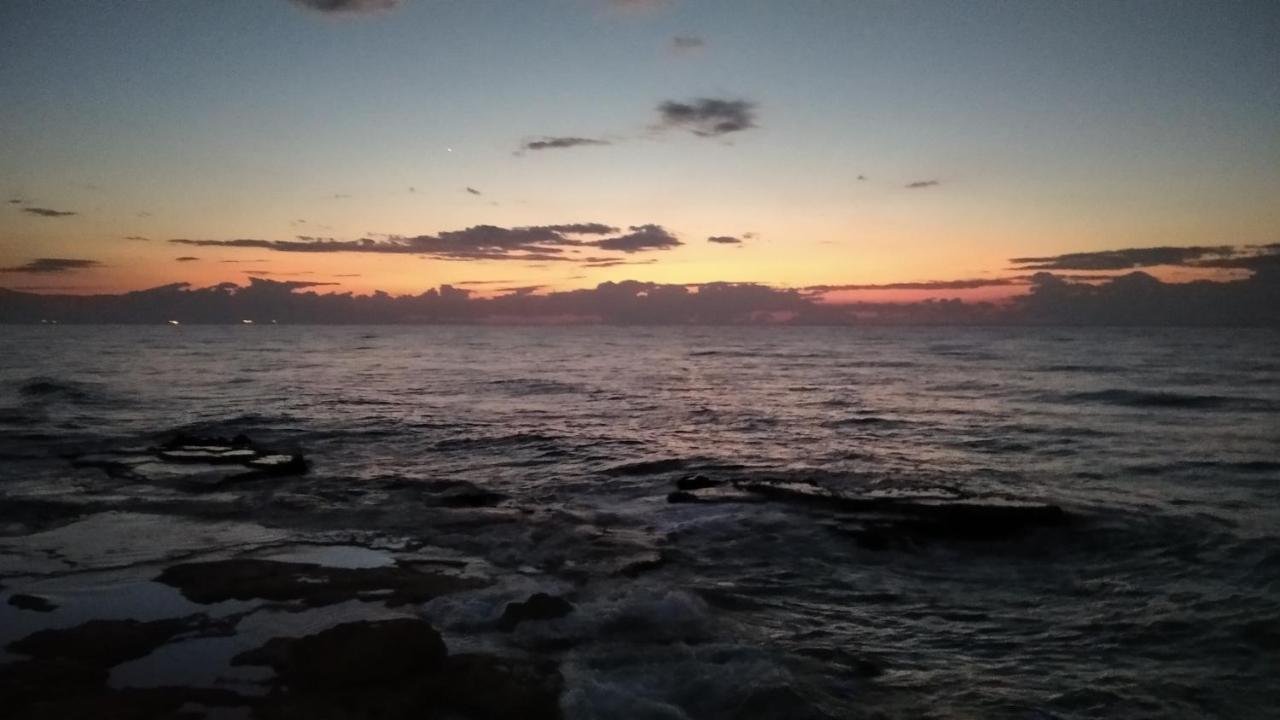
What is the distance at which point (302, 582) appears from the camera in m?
10.0

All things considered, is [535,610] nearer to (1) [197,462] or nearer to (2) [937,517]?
(2) [937,517]

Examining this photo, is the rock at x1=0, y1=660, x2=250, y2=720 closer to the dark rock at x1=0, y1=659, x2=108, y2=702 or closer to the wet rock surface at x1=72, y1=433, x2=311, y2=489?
the dark rock at x1=0, y1=659, x2=108, y2=702

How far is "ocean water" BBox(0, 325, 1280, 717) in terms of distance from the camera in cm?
786

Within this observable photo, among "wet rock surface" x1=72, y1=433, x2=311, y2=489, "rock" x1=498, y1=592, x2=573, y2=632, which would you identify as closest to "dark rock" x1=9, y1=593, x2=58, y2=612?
"rock" x1=498, y1=592, x2=573, y2=632

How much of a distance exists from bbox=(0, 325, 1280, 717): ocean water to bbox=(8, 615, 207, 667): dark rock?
2922 mm

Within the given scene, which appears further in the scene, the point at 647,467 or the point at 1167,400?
the point at 1167,400

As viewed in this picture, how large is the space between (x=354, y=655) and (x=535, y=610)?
2402 mm

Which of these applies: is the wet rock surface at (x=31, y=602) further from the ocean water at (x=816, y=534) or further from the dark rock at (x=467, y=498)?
the dark rock at (x=467, y=498)

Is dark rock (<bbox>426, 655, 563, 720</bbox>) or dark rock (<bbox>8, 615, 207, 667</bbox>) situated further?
dark rock (<bbox>8, 615, 207, 667</bbox>)

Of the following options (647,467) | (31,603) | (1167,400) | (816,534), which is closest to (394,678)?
(31,603)

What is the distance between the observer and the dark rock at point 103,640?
24.4ft

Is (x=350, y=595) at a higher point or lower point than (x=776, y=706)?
higher

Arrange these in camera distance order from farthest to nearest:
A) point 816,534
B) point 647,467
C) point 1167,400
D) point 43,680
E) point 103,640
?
1. point 1167,400
2. point 647,467
3. point 816,534
4. point 103,640
5. point 43,680

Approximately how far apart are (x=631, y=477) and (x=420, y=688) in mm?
12321
